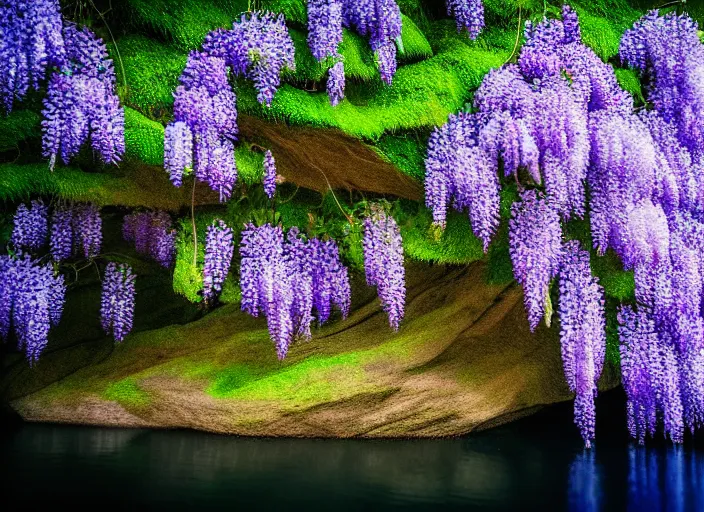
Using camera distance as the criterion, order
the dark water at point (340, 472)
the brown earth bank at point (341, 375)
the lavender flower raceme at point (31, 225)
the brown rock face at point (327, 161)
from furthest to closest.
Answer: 1. the lavender flower raceme at point (31, 225)
2. the brown earth bank at point (341, 375)
3. the brown rock face at point (327, 161)
4. the dark water at point (340, 472)

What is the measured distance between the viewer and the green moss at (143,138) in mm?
3701

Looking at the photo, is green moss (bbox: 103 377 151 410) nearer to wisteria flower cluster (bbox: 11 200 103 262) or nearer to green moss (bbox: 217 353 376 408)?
green moss (bbox: 217 353 376 408)

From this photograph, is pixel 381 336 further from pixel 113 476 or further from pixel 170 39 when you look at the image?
pixel 170 39

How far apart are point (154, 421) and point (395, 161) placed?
2417 millimetres

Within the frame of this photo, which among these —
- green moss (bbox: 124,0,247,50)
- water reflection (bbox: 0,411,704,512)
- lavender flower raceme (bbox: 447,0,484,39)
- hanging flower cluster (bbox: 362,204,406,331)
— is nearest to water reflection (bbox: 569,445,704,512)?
water reflection (bbox: 0,411,704,512)

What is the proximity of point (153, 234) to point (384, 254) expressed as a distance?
5.78 feet

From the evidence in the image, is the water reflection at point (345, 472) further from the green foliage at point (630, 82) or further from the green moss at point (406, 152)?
the green foliage at point (630, 82)

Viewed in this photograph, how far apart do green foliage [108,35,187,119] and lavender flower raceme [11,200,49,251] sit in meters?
1.56

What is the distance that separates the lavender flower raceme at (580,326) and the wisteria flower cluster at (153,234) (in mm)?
2642

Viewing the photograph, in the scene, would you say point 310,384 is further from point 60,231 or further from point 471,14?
point 471,14

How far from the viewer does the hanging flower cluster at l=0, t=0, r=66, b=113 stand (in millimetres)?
3277

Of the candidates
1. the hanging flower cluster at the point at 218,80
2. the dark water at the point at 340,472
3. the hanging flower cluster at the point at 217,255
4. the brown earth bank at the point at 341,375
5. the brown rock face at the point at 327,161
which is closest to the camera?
the dark water at the point at 340,472

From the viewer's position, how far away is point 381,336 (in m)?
4.80

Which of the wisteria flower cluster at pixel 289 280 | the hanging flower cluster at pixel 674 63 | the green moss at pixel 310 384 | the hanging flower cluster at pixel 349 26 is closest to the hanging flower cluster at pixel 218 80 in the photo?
the hanging flower cluster at pixel 349 26
